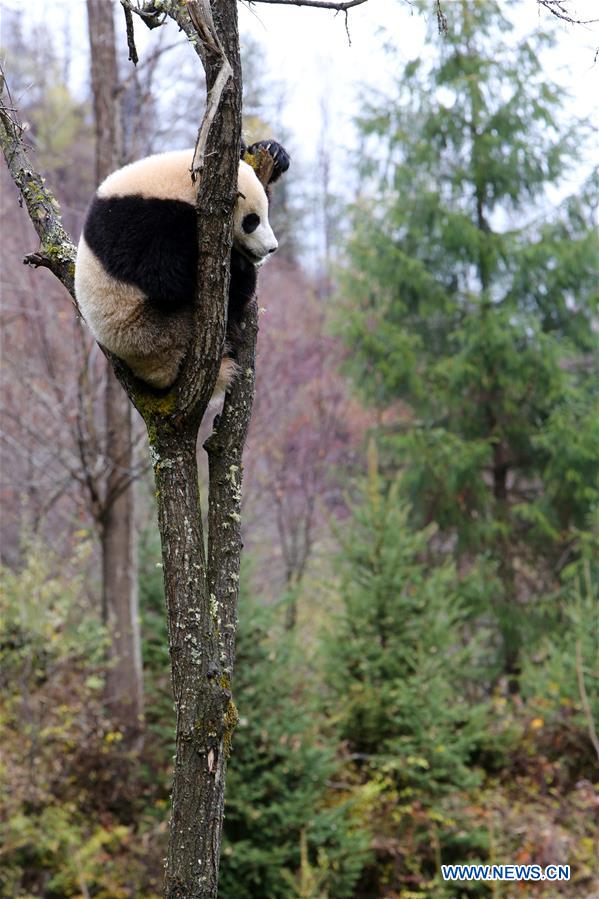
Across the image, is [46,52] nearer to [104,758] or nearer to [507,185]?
[507,185]

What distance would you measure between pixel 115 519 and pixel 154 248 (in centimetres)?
547

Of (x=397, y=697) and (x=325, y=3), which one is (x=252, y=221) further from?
(x=397, y=697)

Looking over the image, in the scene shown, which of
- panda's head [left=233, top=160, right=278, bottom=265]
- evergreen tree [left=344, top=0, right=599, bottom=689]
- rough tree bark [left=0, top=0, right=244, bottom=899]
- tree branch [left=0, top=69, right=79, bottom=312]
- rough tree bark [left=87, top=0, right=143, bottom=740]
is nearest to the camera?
rough tree bark [left=0, top=0, right=244, bottom=899]

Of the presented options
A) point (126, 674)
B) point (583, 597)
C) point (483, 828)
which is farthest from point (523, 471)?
point (126, 674)

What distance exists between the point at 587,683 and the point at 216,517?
605cm

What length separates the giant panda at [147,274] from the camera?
272cm

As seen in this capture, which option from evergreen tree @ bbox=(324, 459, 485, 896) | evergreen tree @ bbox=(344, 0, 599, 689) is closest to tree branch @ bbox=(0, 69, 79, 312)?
evergreen tree @ bbox=(324, 459, 485, 896)

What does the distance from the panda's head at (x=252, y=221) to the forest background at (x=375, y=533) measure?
286 centimetres

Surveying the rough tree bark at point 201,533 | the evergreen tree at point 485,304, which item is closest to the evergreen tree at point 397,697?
the evergreen tree at point 485,304

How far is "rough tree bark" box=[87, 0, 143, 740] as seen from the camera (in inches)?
305

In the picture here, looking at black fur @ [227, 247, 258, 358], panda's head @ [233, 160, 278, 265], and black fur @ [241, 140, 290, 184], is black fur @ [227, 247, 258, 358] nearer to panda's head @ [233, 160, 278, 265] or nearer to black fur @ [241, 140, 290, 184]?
panda's head @ [233, 160, 278, 265]

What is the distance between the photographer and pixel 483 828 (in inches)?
268

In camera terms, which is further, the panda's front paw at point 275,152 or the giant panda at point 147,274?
the panda's front paw at point 275,152

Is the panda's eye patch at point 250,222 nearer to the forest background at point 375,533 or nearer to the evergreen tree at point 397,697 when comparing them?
the forest background at point 375,533
